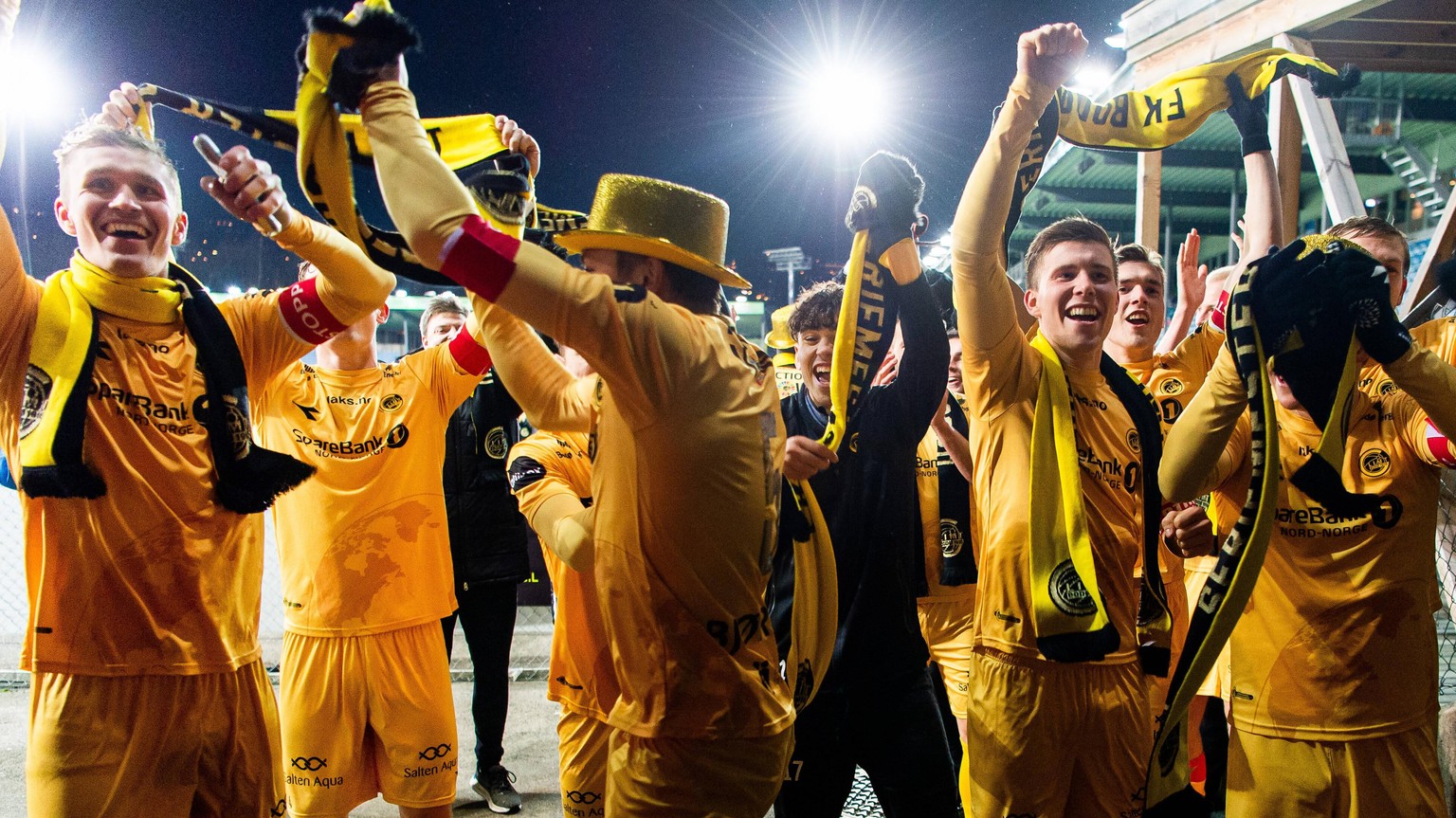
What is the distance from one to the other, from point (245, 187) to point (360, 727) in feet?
7.25

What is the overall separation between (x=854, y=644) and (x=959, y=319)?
115 centimetres

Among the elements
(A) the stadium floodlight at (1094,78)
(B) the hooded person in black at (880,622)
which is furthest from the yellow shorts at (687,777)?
(A) the stadium floodlight at (1094,78)

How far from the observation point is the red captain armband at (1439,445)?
8.62 feet

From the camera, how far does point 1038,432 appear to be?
103 inches

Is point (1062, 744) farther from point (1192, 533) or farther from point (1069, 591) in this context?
point (1192, 533)

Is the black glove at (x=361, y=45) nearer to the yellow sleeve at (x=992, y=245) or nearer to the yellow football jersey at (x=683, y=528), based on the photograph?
the yellow football jersey at (x=683, y=528)

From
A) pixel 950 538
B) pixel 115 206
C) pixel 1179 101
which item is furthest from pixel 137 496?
pixel 1179 101

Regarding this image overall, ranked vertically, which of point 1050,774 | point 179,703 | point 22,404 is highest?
point 22,404

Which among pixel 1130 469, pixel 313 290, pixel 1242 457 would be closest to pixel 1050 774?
pixel 1130 469

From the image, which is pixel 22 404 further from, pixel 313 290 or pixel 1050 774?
pixel 1050 774

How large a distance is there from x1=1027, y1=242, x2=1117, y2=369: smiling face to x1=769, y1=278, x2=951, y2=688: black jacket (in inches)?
15.1

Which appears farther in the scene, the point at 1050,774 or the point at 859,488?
the point at 859,488

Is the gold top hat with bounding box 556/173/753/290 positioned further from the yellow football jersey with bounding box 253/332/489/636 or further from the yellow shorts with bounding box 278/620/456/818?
the yellow shorts with bounding box 278/620/456/818

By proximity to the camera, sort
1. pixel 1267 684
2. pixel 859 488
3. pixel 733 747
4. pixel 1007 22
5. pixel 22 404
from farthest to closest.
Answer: pixel 1007 22
pixel 859 488
pixel 1267 684
pixel 22 404
pixel 733 747
